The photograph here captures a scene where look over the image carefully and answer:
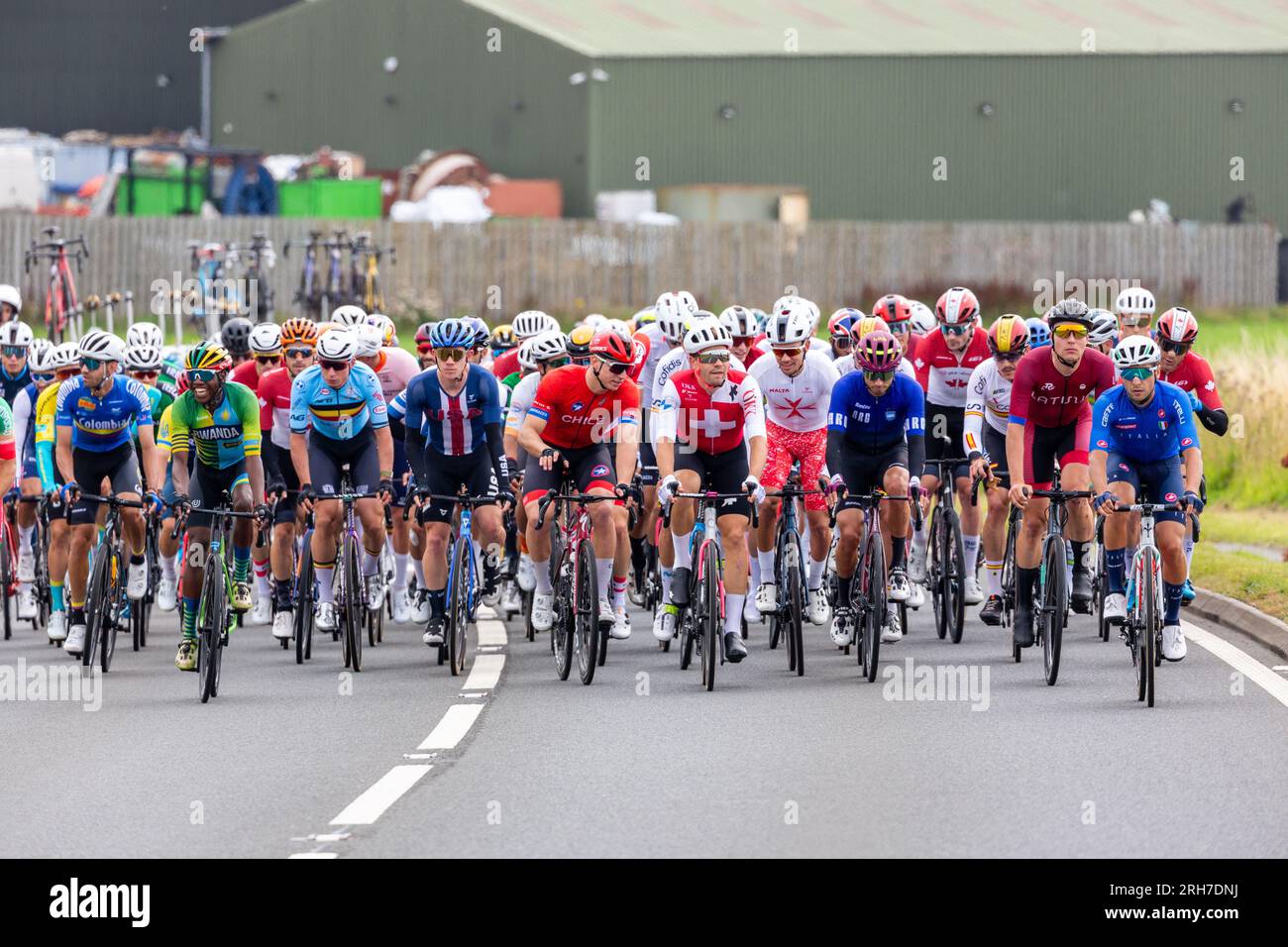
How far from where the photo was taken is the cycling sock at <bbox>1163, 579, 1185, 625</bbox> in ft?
40.6

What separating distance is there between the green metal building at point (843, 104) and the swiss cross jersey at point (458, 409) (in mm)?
40125

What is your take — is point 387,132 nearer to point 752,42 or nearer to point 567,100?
point 567,100

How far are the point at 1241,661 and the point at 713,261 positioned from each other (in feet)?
127

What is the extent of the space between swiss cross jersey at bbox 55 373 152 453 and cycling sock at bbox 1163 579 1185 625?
Answer: 6134mm

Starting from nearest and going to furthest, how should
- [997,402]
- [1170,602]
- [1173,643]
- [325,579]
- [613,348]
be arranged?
[1173,643]
[1170,602]
[613,348]
[325,579]
[997,402]

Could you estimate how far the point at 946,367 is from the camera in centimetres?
1669

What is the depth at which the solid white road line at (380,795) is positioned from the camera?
8938 mm

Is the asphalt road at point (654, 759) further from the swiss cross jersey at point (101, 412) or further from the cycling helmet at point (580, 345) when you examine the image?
the cycling helmet at point (580, 345)

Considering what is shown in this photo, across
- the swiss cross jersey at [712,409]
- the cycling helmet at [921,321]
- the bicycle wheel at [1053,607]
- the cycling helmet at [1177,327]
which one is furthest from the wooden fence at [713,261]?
the bicycle wheel at [1053,607]

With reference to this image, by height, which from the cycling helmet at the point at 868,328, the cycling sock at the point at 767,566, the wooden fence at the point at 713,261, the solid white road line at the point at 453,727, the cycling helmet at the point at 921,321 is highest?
the wooden fence at the point at 713,261

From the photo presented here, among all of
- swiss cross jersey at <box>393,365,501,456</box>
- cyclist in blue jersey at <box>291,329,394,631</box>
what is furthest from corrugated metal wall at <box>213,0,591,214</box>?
swiss cross jersey at <box>393,365,501,456</box>

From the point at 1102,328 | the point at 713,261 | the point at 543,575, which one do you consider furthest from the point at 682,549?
the point at 713,261

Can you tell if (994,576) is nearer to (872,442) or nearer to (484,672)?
(872,442)

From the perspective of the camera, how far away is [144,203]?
173ft
